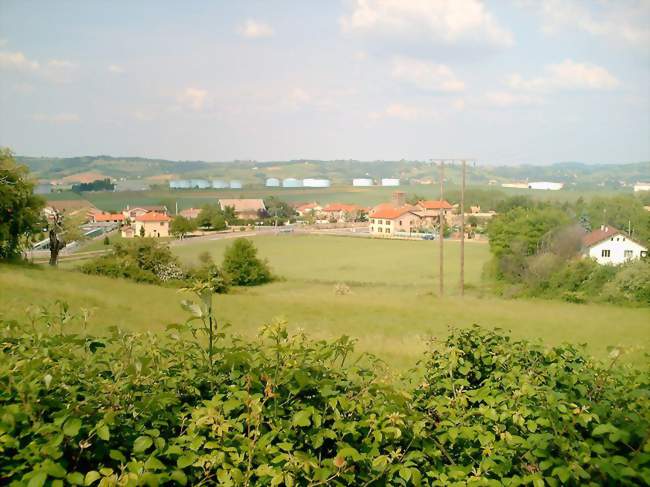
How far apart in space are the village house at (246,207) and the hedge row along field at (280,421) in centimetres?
3849

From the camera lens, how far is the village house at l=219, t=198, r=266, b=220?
4112 cm

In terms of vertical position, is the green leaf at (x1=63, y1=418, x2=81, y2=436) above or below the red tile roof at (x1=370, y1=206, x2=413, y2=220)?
above

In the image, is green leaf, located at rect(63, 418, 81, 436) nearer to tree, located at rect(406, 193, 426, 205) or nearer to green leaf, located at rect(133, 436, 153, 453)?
green leaf, located at rect(133, 436, 153, 453)

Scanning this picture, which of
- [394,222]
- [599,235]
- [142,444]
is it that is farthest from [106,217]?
[142,444]

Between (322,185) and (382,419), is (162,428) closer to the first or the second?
(382,419)

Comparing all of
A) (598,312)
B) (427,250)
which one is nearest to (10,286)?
(598,312)

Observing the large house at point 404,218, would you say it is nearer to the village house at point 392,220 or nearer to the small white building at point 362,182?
the village house at point 392,220

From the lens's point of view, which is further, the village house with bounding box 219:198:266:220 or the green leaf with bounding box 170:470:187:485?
the village house with bounding box 219:198:266:220

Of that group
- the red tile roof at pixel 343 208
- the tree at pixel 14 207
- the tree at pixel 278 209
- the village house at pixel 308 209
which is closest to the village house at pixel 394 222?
the red tile roof at pixel 343 208

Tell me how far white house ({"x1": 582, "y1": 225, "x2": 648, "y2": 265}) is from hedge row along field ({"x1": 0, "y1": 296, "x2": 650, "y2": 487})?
2871cm

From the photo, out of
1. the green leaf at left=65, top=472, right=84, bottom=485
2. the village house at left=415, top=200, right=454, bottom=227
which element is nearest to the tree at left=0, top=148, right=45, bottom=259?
the green leaf at left=65, top=472, right=84, bottom=485

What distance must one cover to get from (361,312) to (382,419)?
15.6m

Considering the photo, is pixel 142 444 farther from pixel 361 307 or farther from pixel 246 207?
pixel 246 207

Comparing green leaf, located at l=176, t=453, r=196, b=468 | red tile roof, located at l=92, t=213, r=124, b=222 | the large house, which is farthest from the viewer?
the large house
